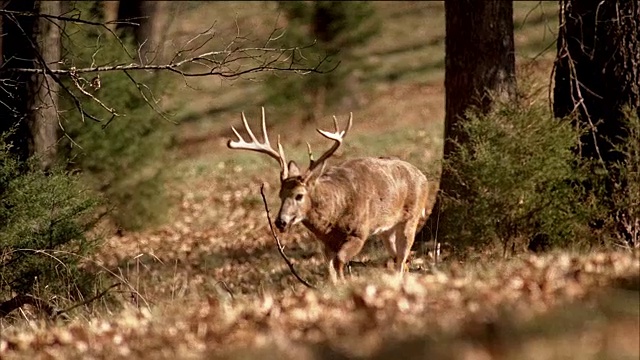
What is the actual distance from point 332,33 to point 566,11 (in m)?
23.4

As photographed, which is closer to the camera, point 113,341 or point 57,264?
point 113,341

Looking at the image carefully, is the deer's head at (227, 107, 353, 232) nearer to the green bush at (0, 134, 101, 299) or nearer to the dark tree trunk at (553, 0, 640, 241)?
the green bush at (0, 134, 101, 299)

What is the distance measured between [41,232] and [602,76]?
18.6ft

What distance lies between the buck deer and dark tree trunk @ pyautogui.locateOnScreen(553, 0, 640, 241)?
1824 millimetres

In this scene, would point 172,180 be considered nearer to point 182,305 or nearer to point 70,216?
point 70,216

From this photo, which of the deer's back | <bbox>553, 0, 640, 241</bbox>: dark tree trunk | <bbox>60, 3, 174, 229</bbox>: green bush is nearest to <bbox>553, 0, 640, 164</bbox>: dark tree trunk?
<bbox>553, 0, 640, 241</bbox>: dark tree trunk

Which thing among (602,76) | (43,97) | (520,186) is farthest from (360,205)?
(43,97)

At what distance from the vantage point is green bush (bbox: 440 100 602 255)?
34.8 feet

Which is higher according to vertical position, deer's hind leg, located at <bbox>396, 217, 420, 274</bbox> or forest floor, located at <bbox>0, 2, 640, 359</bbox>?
forest floor, located at <bbox>0, 2, 640, 359</bbox>

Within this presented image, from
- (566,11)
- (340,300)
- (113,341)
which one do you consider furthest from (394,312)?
(566,11)

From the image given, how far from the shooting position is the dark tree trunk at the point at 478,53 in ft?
41.4

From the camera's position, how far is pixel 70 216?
36.6 ft

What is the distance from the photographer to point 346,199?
38.1 ft

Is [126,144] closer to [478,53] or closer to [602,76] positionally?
[478,53]
